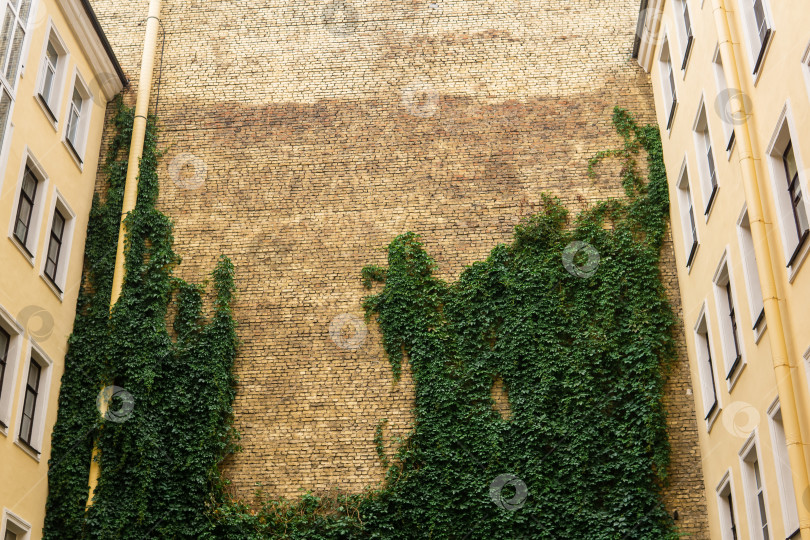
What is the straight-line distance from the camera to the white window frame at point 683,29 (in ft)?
64.7

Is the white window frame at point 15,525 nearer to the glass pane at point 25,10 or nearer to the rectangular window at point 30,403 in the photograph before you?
the rectangular window at point 30,403

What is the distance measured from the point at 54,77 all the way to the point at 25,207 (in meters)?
3.71

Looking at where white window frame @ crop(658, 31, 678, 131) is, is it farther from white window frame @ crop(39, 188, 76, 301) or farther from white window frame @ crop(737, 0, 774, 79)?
white window frame @ crop(39, 188, 76, 301)

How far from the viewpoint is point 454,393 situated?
19.5m

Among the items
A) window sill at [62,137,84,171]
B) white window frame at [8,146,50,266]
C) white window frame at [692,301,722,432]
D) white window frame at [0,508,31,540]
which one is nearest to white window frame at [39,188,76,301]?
white window frame at [8,146,50,266]

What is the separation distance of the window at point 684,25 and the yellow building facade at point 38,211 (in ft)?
43.6

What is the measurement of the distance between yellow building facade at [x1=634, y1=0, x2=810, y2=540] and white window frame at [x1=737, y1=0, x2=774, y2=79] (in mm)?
24

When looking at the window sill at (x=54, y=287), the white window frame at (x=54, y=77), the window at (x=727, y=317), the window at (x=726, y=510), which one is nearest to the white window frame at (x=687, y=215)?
the window at (x=727, y=317)

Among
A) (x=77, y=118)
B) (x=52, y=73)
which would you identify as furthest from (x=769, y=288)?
(x=77, y=118)

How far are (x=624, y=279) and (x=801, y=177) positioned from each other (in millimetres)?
7194

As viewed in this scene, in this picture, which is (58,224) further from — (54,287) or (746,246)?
(746,246)

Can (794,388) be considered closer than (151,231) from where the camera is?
Yes

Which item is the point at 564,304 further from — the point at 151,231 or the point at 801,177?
the point at 151,231

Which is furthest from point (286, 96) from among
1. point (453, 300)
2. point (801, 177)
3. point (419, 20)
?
point (801, 177)
